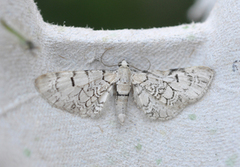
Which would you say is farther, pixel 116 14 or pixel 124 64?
pixel 116 14

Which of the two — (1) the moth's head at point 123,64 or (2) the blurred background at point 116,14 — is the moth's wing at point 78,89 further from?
(2) the blurred background at point 116,14

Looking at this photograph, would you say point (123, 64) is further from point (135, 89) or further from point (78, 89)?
point (78, 89)

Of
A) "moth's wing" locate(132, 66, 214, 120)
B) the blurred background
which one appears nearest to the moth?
"moth's wing" locate(132, 66, 214, 120)

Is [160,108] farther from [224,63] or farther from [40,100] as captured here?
[40,100]

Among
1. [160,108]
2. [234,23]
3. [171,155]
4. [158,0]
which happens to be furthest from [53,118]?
[158,0]

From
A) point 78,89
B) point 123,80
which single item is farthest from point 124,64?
point 78,89

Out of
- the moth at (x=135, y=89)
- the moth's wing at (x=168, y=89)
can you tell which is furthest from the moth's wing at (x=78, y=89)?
the moth's wing at (x=168, y=89)
